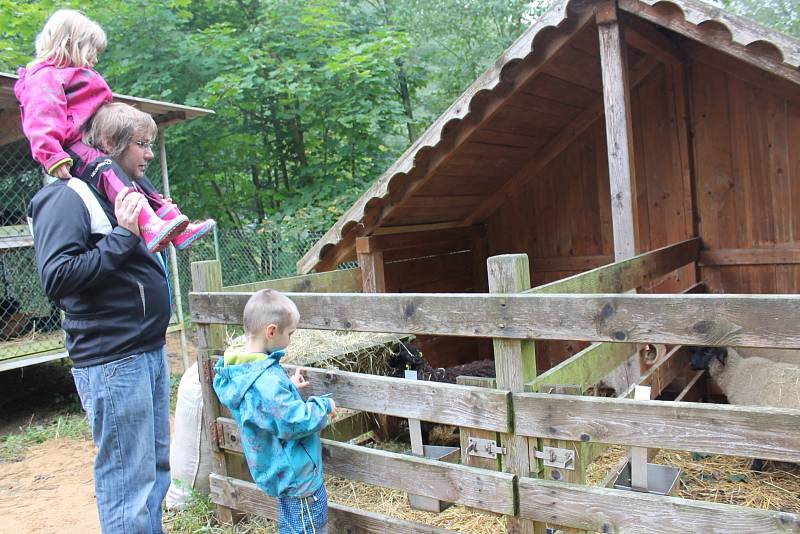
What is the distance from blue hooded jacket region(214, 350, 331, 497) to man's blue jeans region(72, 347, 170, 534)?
1.05 feet

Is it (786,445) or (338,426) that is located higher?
(786,445)

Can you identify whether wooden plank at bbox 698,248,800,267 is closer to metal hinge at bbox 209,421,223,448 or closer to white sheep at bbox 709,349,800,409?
white sheep at bbox 709,349,800,409

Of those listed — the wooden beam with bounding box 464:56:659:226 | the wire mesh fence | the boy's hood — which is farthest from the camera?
the wire mesh fence

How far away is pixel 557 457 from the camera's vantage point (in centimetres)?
259

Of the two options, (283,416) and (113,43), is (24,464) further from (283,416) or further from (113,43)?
(113,43)

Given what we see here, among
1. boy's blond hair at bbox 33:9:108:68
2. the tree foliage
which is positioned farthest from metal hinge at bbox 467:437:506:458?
the tree foliage

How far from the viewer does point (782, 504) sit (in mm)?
3947

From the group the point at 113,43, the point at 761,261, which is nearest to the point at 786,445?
the point at 761,261

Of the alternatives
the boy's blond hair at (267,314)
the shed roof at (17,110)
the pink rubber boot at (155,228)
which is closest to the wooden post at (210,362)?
the boy's blond hair at (267,314)

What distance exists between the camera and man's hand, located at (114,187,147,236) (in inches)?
96.3

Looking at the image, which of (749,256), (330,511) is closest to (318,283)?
(330,511)

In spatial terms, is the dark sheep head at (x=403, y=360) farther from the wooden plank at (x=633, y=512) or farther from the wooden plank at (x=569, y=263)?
the wooden plank at (x=633, y=512)

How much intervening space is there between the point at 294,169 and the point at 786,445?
12.1 meters

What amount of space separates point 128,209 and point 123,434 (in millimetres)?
904
